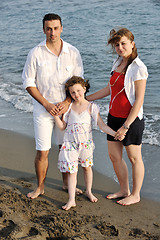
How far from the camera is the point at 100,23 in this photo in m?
16.9

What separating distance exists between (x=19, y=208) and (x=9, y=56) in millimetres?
10909

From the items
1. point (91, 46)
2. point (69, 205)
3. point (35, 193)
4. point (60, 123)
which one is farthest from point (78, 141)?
point (91, 46)

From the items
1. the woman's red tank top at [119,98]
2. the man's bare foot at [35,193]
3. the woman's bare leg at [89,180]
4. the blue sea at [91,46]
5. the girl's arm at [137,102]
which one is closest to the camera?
the girl's arm at [137,102]

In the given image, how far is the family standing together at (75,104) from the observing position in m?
3.38

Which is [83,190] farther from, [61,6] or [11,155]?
[61,6]

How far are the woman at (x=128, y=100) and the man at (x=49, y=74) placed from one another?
482 mm

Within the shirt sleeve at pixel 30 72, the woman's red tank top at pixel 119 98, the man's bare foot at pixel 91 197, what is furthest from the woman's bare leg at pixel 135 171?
the shirt sleeve at pixel 30 72

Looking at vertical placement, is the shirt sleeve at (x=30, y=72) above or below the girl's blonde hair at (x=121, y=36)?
below

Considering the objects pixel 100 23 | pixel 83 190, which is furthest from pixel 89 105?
pixel 100 23

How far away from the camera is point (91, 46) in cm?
1339

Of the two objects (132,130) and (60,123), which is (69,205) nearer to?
(60,123)

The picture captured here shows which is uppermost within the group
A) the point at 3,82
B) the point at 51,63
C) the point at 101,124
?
the point at 51,63

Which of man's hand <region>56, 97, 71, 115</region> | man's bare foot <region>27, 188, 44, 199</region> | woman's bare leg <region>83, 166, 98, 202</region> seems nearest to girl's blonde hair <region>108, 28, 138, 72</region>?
man's hand <region>56, 97, 71, 115</region>

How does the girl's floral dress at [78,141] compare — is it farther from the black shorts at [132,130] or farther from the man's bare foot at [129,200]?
the man's bare foot at [129,200]
